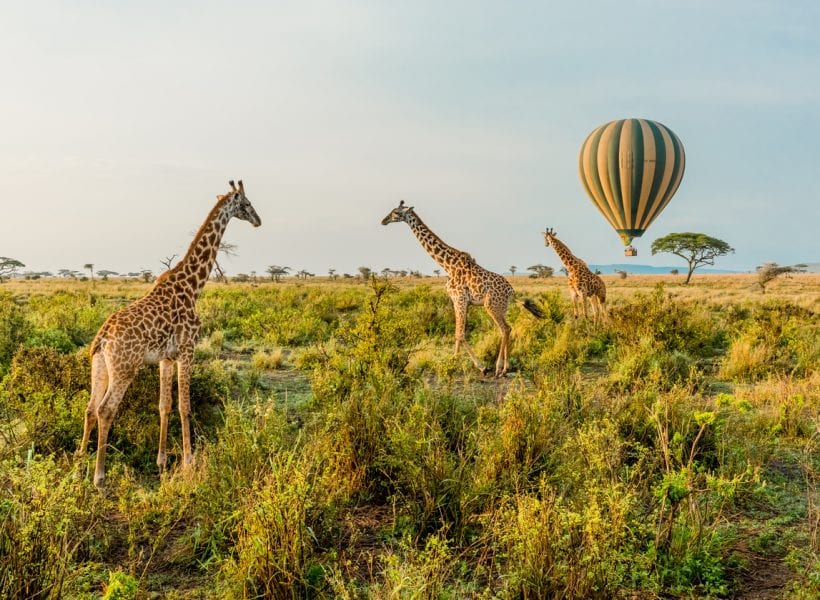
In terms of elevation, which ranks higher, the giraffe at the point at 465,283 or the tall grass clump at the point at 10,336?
Result: the giraffe at the point at 465,283

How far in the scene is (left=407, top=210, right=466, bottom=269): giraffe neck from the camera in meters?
11.2

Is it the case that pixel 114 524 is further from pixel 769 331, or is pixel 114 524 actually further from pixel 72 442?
pixel 769 331

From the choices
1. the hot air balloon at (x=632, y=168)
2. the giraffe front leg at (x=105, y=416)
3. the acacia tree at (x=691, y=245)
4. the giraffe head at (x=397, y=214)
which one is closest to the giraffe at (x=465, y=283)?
the giraffe head at (x=397, y=214)

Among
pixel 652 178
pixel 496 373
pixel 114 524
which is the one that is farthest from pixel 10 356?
pixel 652 178

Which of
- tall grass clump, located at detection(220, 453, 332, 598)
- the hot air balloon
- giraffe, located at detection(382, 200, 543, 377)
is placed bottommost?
tall grass clump, located at detection(220, 453, 332, 598)

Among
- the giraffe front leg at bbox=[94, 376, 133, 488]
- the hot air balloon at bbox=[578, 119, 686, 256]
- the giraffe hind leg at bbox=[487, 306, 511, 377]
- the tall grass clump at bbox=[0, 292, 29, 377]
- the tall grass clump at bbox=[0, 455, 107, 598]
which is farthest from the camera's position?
the hot air balloon at bbox=[578, 119, 686, 256]

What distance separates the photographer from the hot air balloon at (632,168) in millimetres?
23953

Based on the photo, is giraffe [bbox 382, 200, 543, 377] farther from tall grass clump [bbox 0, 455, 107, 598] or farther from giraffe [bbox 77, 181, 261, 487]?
tall grass clump [bbox 0, 455, 107, 598]

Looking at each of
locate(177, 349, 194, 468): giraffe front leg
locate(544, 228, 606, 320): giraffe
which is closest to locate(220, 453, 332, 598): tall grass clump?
locate(177, 349, 194, 468): giraffe front leg

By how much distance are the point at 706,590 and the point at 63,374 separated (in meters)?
6.13

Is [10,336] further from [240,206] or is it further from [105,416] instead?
[105,416]

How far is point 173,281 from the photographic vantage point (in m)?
6.23

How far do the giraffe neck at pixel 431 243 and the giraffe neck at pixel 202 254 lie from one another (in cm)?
501

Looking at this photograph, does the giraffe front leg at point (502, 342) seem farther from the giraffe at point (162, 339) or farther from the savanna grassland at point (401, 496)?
the giraffe at point (162, 339)
